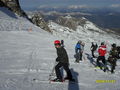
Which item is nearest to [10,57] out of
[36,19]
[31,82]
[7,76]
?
[7,76]

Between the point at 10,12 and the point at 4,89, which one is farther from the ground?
the point at 10,12

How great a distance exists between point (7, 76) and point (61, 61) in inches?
139

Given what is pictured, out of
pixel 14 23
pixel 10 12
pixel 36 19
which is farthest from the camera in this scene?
pixel 36 19

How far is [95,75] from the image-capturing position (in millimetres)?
14266

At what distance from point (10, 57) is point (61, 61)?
8.12 metres

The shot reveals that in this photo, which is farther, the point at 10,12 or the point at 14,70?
the point at 10,12

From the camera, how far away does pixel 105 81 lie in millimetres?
12789

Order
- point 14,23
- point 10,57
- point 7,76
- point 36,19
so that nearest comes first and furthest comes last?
point 7,76 → point 10,57 → point 14,23 → point 36,19

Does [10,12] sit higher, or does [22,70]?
[10,12]

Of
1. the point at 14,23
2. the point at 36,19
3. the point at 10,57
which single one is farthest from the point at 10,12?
the point at 10,57

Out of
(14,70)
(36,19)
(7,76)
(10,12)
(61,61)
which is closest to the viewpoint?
(61,61)

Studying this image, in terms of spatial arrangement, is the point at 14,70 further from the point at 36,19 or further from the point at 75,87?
the point at 36,19

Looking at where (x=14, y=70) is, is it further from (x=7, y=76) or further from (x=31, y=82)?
(x=31, y=82)

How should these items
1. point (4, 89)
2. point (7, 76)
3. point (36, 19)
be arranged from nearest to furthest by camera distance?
point (4, 89), point (7, 76), point (36, 19)
